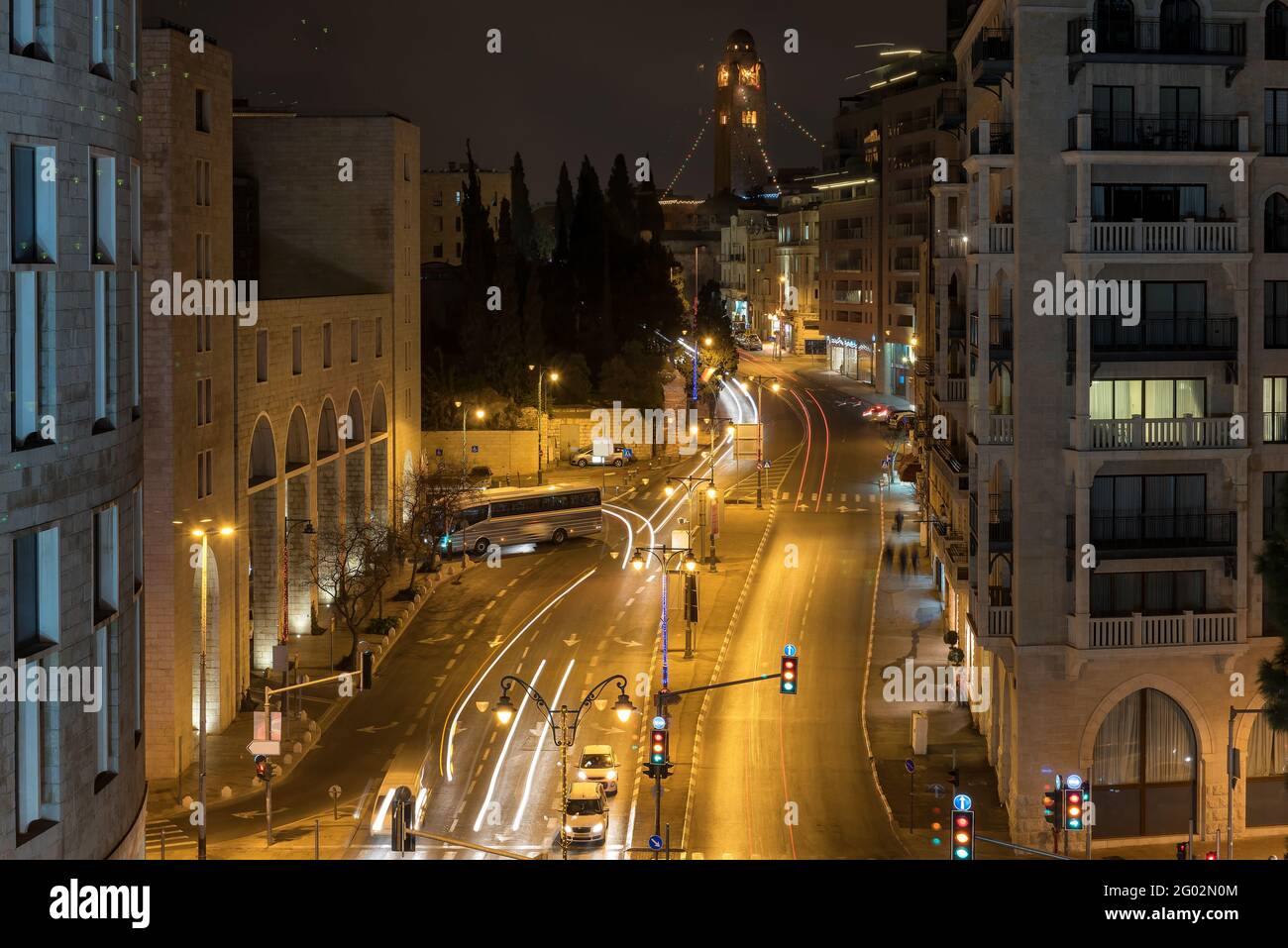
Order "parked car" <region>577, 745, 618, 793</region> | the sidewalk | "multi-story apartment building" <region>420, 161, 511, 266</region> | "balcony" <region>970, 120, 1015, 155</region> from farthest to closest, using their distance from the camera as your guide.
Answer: "multi-story apartment building" <region>420, 161, 511, 266</region> → "parked car" <region>577, 745, 618, 793</region> → the sidewalk → "balcony" <region>970, 120, 1015, 155</region>

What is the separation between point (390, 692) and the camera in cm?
4994

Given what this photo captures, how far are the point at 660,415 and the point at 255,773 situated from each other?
5939cm

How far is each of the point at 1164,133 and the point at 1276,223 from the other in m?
3.43

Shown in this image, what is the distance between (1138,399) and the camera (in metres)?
37.3

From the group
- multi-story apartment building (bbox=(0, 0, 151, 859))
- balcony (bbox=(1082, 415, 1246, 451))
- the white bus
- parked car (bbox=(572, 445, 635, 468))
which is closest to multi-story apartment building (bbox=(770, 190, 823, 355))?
parked car (bbox=(572, 445, 635, 468))

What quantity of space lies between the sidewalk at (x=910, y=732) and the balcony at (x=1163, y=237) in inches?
520

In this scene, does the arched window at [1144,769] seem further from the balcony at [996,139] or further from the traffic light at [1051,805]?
the balcony at [996,139]

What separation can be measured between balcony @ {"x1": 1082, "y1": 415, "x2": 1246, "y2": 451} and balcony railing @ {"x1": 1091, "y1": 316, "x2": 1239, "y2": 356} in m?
1.62

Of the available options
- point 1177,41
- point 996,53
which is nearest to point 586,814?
point 996,53

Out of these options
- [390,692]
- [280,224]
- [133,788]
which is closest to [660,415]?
[280,224]

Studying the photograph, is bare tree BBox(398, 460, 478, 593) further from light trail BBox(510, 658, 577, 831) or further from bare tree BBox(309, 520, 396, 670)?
light trail BBox(510, 658, 577, 831)

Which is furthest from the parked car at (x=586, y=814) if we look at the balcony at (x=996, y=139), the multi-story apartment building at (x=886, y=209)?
the multi-story apartment building at (x=886, y=209)

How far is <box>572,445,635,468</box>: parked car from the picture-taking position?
9294 centimetres

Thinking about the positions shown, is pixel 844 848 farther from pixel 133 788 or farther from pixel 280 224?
pixel 280 224
